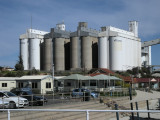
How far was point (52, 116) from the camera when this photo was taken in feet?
38.0

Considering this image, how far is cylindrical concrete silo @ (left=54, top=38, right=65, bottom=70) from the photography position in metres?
119

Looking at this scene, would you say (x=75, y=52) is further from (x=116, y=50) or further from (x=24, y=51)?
(x=24, y=51)

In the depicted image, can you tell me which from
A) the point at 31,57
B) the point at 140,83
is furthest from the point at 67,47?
the point at 140,83

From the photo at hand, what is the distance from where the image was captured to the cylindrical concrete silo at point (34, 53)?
118938 mm

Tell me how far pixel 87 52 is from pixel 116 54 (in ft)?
39.1

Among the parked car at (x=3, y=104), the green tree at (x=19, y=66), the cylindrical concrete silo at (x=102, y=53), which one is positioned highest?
the cylindrical concrete silo at (x=102, y=53)

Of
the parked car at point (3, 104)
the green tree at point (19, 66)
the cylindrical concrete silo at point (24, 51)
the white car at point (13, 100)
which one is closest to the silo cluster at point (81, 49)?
the cylindrical concrete silo at point (24, 51)

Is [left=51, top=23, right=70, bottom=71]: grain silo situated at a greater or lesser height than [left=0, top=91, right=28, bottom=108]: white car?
greater

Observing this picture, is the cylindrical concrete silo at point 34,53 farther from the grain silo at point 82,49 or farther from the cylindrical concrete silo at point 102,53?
the cylindrical concrete silo at point 102,53

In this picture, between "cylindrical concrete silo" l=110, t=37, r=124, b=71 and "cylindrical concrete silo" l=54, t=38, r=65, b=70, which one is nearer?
"cylindrical concrete silo" l=110, t=37, r=124, b=71

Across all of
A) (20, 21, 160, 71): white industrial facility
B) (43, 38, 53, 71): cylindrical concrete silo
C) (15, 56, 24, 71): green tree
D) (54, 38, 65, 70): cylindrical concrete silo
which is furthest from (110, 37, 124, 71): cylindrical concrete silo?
(15, 56, 24, 71): green tree

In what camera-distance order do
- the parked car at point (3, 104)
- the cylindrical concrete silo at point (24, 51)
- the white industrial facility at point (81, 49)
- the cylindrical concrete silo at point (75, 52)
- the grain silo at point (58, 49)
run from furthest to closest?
the cylindrical concrete silo at point (24, 51) → the grain silo at point (58, 49) → the cylindrical concrete silo at point (75, 52) → the white industrial facility at point (81, 49) → the parked car at point (3, 104)

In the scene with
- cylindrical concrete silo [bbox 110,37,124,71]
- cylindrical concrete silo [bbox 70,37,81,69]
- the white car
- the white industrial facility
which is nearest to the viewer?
the white car

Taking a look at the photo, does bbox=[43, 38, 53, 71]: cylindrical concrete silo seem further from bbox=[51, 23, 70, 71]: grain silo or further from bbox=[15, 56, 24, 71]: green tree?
bbox=[15, 56, 24, 71]: green tree
